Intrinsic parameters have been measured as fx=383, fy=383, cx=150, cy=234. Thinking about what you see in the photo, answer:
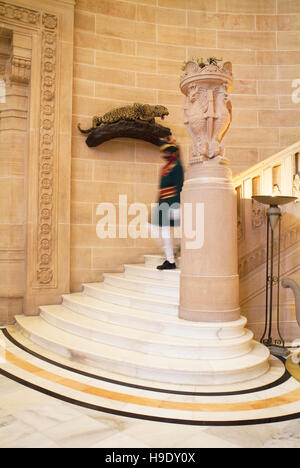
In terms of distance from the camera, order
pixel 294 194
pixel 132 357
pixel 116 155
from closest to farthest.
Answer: pixel 132 357
pixel 294 194
pixel 116 155

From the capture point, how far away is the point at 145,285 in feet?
15.9

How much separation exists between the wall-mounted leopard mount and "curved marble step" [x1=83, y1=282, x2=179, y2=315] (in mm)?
2363

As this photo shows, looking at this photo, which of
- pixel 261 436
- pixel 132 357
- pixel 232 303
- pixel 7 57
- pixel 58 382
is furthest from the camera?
pixel 7 57

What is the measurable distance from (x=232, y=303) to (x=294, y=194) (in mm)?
1898

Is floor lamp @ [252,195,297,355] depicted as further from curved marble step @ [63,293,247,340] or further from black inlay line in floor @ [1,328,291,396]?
curved marble step @ [63,293,247,340]

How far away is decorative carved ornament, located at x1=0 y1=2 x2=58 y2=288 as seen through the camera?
18.9ft

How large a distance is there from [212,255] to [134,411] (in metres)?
1.70

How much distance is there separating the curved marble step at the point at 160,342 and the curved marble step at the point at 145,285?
2.23ft

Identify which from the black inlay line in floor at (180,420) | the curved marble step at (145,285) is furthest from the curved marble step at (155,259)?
the black inlay line in floor at (180,420)

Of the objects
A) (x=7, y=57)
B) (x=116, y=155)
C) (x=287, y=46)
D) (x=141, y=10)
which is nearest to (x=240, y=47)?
(x=287, y=46)

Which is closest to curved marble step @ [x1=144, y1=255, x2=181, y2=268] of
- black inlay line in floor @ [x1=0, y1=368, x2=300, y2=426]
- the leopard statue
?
the leopard statue

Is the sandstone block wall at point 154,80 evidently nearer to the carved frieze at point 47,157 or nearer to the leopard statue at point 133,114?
the leopard statue at point 133,114
